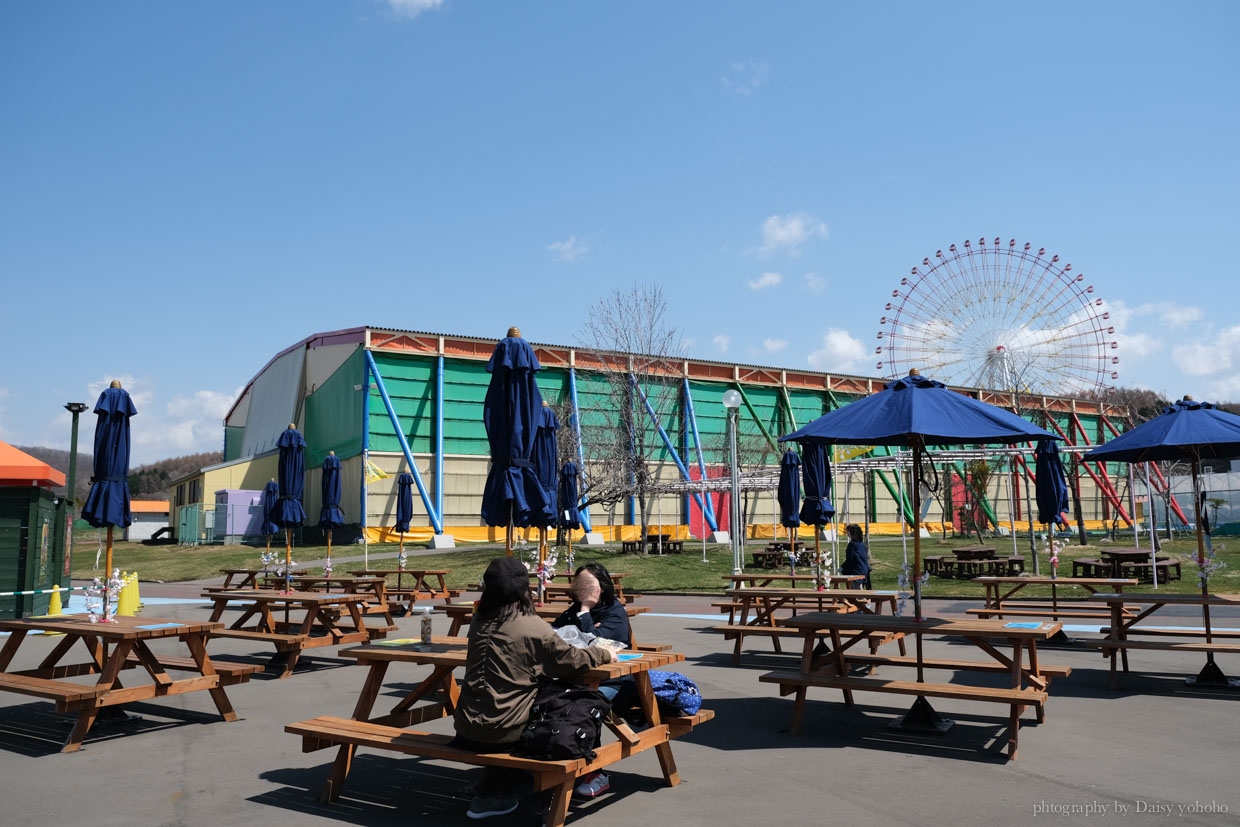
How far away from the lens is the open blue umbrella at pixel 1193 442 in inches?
352

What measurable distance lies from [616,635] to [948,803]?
239 cm

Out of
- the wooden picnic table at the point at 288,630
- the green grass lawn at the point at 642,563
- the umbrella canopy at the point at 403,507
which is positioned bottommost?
the green grass lawn at the point at 642,563

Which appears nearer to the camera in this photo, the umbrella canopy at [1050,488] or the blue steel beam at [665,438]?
the umbrella canopy at [1050,488]

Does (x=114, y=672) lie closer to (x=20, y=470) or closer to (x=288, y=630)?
(x=288, y=630)

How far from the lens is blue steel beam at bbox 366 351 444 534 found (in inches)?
1571

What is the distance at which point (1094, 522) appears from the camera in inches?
2356

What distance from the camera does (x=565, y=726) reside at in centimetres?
459

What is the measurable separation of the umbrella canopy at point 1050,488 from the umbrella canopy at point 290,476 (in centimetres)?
1452

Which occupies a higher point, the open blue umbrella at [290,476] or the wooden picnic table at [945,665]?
the open blue umbrella at [290,476]

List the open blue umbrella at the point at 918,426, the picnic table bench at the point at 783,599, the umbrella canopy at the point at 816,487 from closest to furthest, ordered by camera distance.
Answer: the open blue umbrella at the point at 918,426
the picnic table bench at the point at 783,599
the umbrella canopy at the point at 816,487

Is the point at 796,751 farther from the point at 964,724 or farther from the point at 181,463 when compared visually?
the point at 181,463

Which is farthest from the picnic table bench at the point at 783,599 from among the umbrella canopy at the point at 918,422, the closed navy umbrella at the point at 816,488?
the closed navy umbrella at the point at 816,488

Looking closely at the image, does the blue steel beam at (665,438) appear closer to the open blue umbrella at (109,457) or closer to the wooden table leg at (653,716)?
the open blue umbrella at (109,457)

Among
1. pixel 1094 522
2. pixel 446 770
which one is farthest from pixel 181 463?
pixel 446 770
